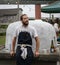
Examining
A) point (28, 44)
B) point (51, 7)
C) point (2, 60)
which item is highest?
point (51, 7)

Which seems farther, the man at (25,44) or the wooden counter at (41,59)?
the wooden counter at (41,59)

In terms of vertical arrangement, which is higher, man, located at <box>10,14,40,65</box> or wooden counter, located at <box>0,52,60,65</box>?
man, located at <box>10,14,40,65</box>

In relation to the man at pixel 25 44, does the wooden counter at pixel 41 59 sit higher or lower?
lower

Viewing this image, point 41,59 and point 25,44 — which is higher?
point 25,44

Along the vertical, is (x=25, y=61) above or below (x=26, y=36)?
below

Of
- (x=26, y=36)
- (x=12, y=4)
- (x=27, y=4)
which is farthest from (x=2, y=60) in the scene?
(x=12, y=4)

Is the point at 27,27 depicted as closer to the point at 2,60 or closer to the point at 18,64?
the point at 18,64

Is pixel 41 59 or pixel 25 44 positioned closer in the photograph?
pixel 25 44

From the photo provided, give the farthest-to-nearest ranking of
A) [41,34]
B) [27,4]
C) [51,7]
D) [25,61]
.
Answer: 1. [27,4]
2. [51,7]
3. [41,34]
4. [25,61]

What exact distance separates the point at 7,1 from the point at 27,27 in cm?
4664

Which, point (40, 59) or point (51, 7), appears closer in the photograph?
point (40, 59)

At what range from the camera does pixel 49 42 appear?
8.73 meters

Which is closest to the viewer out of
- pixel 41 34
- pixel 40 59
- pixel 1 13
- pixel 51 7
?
pixel 40 59

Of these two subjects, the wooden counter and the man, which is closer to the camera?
the man
